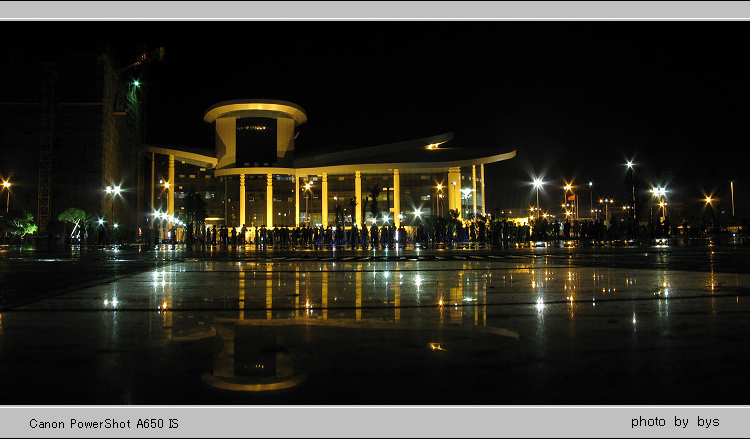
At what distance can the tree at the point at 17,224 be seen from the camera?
175ft

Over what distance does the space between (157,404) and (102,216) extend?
7343cm

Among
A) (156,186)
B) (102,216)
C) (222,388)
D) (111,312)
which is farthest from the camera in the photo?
(156,186)

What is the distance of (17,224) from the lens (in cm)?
5388

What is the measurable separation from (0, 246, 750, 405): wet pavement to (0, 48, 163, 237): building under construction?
6611cm

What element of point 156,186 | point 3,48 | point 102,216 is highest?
point 3,48

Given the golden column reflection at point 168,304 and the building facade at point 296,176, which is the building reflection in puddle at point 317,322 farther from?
the building facade at point 296,176

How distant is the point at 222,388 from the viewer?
328cm

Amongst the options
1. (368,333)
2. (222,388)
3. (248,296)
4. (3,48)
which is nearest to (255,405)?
(222,388)

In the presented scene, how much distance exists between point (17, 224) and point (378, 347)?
204ft

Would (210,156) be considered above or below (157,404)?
above

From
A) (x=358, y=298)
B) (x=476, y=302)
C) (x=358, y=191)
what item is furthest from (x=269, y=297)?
(x=358, y=191)

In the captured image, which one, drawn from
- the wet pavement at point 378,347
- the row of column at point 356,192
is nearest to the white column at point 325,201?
the row of column at point 356,192

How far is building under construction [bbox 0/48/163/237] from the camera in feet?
220

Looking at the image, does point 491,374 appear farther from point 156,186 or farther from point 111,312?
point 156,186
